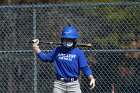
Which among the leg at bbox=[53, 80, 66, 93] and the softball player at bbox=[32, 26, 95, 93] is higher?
the softball player at bbox=[32, 26, 95, 93]

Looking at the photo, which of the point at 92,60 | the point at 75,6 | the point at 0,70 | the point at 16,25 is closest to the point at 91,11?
the point at 75,6

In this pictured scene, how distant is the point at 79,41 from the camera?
816 cm

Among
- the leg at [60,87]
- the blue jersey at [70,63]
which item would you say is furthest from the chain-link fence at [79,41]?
the leg at [60,87]

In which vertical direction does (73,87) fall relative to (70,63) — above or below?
below

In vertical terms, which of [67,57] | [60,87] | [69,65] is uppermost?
[67,57]

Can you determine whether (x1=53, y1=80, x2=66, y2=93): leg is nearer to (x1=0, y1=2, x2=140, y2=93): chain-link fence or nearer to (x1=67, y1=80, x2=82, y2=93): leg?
(x1=67, y1=80, x2=82, y2=93): leg

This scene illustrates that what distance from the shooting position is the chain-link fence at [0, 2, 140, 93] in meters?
7.98

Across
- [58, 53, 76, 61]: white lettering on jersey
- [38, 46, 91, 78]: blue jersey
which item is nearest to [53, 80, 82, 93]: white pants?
[38, 46, 91, 78]: blue jersey

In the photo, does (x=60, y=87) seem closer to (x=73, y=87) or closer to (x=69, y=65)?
(x=73, y=87)

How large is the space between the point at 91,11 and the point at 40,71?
1.40m

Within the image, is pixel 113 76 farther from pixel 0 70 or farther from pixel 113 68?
pixel 0 70

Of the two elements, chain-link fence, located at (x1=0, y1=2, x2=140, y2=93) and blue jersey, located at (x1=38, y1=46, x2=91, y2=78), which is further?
chain-link fence, located at (x1=0, y1=2, x2=140, y2=93)

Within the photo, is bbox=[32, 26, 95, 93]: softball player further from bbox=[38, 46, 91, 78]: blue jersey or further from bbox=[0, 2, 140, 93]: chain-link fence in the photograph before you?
bbox=[0, 2, 140, 93]: chain-link fence

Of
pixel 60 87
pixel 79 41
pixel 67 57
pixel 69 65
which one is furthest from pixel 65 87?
pixel 79 41
